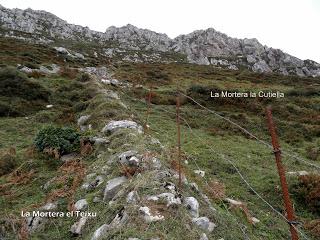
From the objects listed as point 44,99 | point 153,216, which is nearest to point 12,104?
point 44,99

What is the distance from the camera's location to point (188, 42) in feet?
486

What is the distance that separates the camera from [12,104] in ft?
62.6

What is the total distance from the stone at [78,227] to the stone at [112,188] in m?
0.61

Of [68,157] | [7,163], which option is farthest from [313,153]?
[7,163]

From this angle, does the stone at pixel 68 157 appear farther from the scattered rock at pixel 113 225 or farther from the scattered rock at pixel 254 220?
the scattered rock at pixel 254 220

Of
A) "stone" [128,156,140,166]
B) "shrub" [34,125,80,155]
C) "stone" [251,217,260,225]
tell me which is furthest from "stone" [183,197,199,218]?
"shrub" [34,125,80,155]

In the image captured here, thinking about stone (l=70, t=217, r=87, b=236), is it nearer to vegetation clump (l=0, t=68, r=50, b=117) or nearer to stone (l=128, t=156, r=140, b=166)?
stone (l=128, t=156, r=140, b=166)

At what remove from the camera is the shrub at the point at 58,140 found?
11.2 m

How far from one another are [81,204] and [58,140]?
4.23 metres

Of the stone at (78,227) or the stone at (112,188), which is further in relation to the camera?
the stone at (112,188)

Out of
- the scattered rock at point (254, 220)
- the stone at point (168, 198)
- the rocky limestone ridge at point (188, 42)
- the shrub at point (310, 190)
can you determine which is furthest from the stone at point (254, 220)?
the rocky limestone ridge at point (188, 42)

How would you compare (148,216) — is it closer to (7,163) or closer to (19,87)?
(7,163)

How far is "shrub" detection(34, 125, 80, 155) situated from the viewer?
1122cm

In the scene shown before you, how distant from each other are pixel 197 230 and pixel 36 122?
12.9 m
